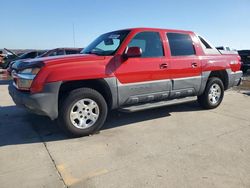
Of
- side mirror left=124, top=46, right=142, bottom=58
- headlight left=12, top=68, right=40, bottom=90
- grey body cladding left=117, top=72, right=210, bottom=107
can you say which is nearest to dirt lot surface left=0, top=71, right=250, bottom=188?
grey body cladding left=117, top=72, right=210, bottom=107

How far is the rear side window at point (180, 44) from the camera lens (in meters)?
5.54

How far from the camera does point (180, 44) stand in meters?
5.70

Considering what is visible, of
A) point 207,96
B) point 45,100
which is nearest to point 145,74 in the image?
point 45,100

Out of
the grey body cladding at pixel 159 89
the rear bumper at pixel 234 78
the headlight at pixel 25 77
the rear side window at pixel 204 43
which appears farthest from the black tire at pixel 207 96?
the headlight at pixel 25 77

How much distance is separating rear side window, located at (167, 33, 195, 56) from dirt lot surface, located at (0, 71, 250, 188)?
4.62 ft

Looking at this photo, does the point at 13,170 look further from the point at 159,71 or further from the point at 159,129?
the point at 159,71

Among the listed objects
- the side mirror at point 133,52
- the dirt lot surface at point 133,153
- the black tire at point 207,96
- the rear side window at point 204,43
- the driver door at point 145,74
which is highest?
the rear side window at point 204,43

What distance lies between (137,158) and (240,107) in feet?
13.7

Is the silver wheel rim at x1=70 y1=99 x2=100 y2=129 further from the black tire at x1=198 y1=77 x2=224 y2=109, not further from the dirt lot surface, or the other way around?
the black tire at x1=198 y1=77 x2=224 y2=109

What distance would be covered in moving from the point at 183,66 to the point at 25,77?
3203 millimetres

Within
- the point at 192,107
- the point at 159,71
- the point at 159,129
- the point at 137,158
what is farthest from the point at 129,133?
the point at 192,107

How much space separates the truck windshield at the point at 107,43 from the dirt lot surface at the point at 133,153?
1.45 m

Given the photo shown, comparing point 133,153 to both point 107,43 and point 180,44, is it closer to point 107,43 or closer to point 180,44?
point 107,43

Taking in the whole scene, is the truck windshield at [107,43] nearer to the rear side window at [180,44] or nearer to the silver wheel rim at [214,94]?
the rear side window at [180,44]
